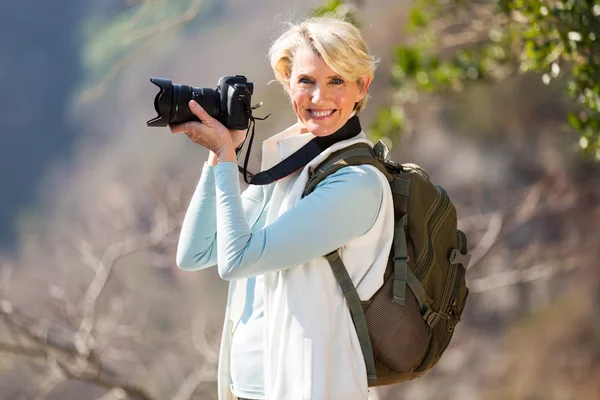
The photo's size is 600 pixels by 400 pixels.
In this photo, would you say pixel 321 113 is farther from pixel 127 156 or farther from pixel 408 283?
pixel 127 156

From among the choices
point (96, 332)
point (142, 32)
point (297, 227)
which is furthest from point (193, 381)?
point (297, 227)

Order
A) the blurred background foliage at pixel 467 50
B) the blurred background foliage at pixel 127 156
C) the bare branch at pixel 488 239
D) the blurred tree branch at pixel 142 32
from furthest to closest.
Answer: the bare branch at pixel 488 239
the blurred tree branch at pixel 142 32
the blurred background foliage at pixel 127 156
the blurred background foliage at pixel 467 50

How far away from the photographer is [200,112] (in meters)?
1.47

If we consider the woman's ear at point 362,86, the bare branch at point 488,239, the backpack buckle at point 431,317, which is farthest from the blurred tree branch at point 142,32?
the backpack buckle at point 431,317

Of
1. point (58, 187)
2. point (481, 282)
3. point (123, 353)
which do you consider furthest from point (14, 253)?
point (481, 282)

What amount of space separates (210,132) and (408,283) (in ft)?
1.37

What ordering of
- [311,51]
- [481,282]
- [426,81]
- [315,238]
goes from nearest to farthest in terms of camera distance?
[315,238], [311,51], [426,81], [481,282]

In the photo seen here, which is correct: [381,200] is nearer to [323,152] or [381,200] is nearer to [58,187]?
[323,152]

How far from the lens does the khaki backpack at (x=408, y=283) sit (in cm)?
143

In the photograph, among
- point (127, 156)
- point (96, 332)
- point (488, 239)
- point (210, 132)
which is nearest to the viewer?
point (210, 132)

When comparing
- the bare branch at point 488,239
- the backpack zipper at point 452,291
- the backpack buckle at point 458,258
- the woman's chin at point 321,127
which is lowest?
the bare branch at point 488,239

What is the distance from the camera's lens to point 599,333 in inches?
176

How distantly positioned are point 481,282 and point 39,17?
2.36 m

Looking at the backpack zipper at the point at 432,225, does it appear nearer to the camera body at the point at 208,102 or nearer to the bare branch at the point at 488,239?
the camera body at the point at 208,102
